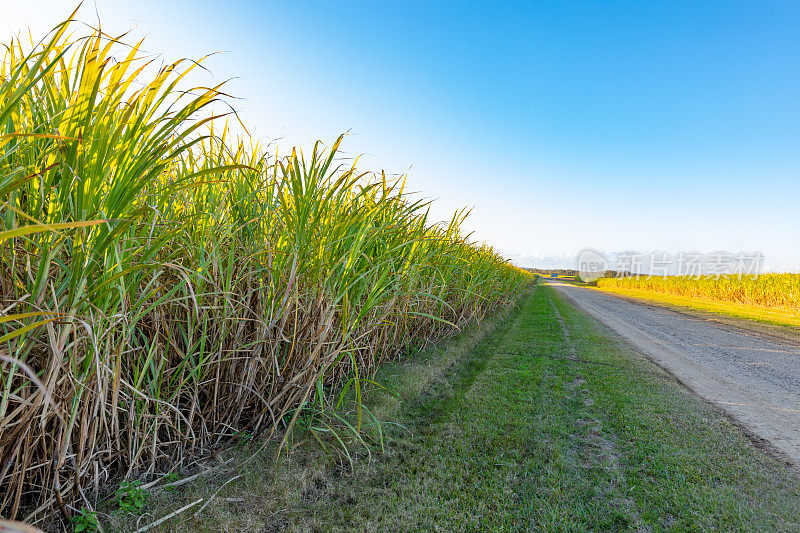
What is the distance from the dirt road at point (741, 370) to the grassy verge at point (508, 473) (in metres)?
0.33

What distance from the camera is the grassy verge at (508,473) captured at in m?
1.64

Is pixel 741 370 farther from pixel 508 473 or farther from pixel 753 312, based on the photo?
pixel 753 312

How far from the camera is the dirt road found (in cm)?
294

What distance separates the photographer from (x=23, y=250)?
1.29m

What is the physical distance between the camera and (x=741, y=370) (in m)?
4.65

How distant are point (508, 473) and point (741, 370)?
462 centimetres

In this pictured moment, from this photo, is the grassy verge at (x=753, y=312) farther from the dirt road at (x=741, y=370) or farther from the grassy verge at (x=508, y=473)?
the grassy verge at (x=508, y=473)

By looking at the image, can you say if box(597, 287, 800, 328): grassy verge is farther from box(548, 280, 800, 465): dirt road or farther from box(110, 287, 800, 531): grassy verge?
box(110, 287, 800, 531): grassy verge

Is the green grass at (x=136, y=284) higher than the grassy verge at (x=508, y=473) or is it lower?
higher

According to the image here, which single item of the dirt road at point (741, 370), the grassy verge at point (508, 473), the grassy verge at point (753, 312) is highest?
the grassy verge at point (753, 312)

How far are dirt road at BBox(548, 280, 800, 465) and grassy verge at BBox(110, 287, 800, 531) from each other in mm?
328

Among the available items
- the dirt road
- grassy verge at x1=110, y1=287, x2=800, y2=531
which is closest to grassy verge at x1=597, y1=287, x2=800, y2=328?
the dirt road

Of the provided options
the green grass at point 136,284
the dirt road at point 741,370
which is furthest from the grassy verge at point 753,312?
the green grass at point 136,284

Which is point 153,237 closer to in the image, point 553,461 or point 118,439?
point 118,439
